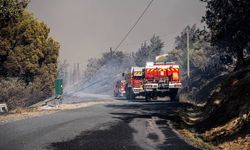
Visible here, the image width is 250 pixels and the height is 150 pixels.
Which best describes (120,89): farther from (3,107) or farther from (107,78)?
(107,78)

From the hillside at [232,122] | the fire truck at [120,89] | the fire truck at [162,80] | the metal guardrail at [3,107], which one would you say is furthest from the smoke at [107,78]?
the hillside at [232,122]

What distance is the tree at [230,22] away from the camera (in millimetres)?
22484

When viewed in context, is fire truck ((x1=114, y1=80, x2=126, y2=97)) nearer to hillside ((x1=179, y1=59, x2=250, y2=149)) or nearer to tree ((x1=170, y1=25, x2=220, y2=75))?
tree ((x1=170, y1=25, x2=220, y2=75))

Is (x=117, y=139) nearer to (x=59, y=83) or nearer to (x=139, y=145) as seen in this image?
(x=139, y=145)

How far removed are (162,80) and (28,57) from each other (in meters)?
11.9

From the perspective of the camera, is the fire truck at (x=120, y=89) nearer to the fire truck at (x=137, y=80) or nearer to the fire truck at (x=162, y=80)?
the fire truck at (x=137, y=80)

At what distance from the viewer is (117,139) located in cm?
1109

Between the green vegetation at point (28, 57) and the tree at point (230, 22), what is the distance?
49.8ft

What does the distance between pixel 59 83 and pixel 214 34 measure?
40.4 feet

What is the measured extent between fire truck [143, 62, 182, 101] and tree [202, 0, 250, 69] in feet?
15.2

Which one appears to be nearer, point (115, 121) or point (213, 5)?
point (115, 121)

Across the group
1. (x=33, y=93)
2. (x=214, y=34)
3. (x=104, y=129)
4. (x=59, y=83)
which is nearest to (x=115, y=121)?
(x=104, y=129)


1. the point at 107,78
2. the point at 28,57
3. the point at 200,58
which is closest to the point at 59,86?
the point at 28,57

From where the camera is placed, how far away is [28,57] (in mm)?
32094
